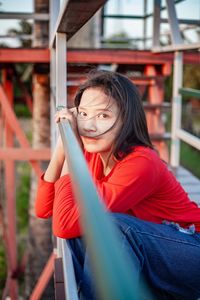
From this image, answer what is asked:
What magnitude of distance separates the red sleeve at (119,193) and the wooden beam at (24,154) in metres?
2.85

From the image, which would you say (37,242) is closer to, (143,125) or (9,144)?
(9,144)

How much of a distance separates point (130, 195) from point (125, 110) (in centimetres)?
28

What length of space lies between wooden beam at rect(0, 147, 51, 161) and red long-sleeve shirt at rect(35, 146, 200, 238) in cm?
263

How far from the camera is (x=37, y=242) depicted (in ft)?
19.1

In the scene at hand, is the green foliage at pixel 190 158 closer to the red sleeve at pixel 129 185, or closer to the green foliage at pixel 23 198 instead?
the green foliage at pixel 23 198

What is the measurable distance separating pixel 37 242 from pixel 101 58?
7.71 feet

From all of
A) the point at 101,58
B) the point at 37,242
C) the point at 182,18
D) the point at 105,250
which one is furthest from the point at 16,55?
the point at 105,250

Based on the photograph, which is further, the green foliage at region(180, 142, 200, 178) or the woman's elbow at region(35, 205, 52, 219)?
the green foliage at region(180, 142, 200, 178)

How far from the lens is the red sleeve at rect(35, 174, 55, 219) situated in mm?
1782

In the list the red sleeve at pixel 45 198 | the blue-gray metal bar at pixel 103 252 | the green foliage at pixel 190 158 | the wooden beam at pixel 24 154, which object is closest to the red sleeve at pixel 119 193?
the red sleeve at pixel 45 198

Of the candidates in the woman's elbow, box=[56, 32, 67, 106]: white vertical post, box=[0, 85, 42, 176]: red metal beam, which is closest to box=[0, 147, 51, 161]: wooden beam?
Result: box=[0, 85, 42, 176]: red metal beam

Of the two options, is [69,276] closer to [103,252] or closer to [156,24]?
[103,252]

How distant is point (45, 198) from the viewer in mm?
1791

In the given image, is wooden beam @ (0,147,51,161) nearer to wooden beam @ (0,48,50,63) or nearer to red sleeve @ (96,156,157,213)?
wooden beam @ (0,48,50,63)
